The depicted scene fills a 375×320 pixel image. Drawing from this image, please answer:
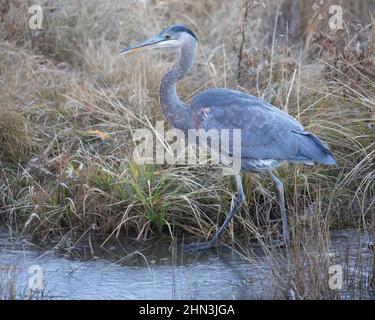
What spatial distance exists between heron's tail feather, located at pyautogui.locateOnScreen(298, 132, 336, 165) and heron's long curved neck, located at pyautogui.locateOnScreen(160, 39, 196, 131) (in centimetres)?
94

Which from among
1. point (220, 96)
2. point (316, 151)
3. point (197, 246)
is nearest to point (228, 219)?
point (197, 246)

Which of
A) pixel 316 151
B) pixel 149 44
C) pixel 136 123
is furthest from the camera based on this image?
pixel 136 123

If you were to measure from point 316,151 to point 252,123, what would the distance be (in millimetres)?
549

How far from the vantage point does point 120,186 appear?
620cm

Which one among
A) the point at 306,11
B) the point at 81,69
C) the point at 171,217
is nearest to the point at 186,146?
the point at 171,217

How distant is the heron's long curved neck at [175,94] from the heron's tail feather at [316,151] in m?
0.94

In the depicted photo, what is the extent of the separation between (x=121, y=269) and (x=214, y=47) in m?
4.25

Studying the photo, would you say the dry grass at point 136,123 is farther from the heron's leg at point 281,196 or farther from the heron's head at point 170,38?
the heron's head at point 170,38

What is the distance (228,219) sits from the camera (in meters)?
6.13

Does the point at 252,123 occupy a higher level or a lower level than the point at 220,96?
lower

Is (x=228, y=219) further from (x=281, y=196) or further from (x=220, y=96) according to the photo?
(x=220, y=96)

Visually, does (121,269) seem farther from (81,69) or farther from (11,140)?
(81,69)

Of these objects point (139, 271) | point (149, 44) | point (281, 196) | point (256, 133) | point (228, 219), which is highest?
point (149, 44)

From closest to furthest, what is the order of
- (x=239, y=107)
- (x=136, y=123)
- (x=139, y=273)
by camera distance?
(x=139, y=273) → (x=239, y=107) → (x=136, y=123)
